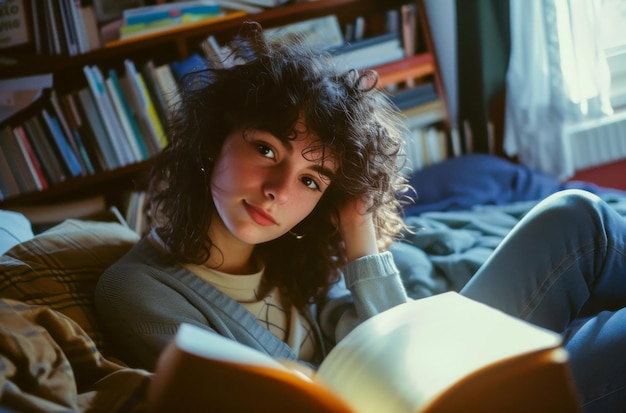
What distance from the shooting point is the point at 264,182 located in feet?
3.51

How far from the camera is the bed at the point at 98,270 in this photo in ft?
2.53

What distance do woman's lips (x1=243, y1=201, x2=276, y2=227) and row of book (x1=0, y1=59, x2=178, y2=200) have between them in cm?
100

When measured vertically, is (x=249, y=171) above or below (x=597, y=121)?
above

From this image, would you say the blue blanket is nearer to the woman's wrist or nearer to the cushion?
the woman's wrist

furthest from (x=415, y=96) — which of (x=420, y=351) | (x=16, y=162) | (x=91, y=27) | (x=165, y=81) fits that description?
(x=420, y=351)

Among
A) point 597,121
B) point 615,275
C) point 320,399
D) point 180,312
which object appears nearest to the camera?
point 320,399

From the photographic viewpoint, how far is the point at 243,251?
1.22m

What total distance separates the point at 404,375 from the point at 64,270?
2.33ft

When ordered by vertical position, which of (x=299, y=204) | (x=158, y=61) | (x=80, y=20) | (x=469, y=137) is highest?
(x=80, y=20)

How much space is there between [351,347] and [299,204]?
0.39m

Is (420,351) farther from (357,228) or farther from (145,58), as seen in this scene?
(145,58)

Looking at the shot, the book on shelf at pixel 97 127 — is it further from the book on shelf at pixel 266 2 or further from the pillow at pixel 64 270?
the pillow at pixel 64 270

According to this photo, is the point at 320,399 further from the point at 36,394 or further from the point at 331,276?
the point at 331,276

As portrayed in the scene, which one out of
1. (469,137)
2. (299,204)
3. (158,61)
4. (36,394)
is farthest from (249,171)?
(469,137)
